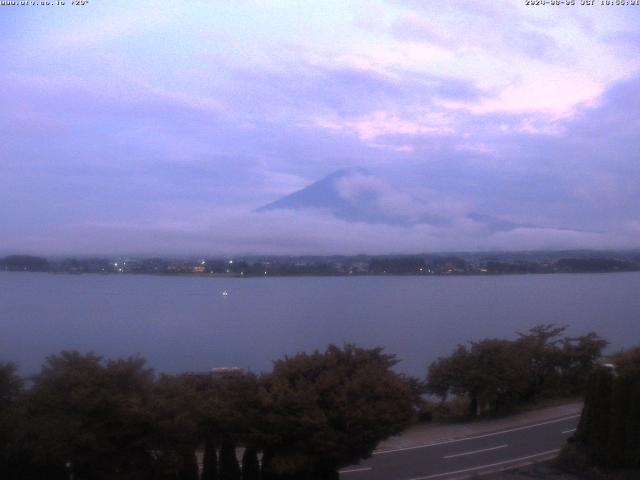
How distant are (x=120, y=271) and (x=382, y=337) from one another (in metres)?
15.5

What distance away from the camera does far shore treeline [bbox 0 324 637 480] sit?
10.1 meters

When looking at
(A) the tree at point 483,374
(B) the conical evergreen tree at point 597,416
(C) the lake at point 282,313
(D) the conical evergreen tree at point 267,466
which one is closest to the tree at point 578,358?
(A) the tree at point 483,374

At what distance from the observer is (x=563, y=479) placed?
12.7m

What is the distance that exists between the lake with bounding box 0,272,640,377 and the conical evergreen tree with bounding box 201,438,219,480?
27.2ft

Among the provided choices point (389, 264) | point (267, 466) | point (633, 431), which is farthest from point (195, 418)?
point (389, 264)

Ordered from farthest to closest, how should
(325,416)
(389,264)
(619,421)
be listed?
(389,264), (619,421), (325,416)

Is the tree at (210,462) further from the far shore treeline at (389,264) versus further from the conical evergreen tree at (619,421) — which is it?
the far shore treeline at (389,264)

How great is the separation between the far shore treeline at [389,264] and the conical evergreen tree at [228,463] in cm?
2624

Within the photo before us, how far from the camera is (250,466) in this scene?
11695 mm

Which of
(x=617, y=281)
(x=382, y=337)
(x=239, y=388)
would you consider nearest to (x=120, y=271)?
(x=382, y=337)

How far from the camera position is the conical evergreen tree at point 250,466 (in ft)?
38.3

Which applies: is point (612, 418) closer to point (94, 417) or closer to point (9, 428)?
point (94, 417)

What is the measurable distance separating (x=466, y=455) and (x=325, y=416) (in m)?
5.73

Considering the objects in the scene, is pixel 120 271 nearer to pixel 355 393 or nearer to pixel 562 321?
pixel 562 321
